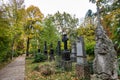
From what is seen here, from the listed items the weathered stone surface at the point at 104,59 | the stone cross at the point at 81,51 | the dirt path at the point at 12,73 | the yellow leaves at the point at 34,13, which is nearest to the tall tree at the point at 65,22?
the yellow leaves at the point at 34,13

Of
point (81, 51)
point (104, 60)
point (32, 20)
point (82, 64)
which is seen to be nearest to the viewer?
point (104, 60)

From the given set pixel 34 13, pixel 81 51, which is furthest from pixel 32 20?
pixel 81 51

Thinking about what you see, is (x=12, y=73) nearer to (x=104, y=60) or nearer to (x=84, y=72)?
(x=84, y=72)

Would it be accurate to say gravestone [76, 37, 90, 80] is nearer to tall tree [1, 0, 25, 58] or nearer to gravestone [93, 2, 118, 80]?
gravestone [93, 2, 118, 80]

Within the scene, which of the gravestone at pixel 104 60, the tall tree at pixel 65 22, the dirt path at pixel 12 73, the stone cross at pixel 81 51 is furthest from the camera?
the tall tree at pixel 65 22

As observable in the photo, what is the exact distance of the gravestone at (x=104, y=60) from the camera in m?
4.11

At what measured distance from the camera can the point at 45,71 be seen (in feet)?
36.7

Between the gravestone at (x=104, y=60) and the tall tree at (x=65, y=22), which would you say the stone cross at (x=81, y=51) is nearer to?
the gravestone at (x=104, y=60)

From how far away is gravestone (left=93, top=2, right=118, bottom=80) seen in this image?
13.5ft

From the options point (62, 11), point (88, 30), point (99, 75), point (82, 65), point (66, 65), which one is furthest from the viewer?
point (62, 11)

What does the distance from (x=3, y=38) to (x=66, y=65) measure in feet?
24.5

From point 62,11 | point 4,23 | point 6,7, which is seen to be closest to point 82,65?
point 4,23

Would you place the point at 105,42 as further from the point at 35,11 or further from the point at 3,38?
the point at 35,11

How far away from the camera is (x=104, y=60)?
4180 millimetres
